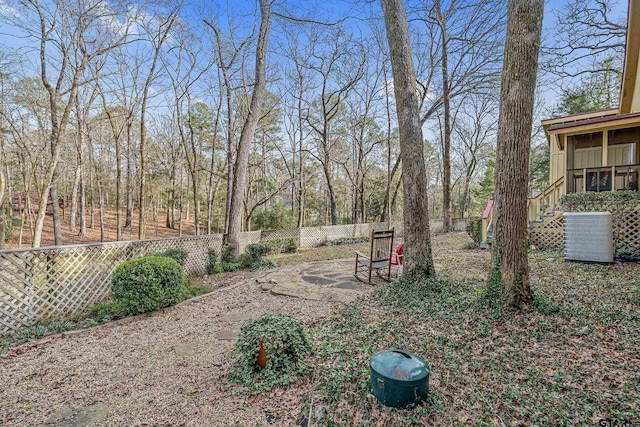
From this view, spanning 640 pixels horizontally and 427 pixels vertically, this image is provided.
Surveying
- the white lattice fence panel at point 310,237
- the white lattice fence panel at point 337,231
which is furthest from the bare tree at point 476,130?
the white lattice fence panel at point 310,237

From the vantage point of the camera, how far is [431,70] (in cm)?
1397

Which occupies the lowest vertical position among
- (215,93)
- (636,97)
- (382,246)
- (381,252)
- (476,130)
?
(381,252)

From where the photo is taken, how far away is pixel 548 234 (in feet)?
24.7

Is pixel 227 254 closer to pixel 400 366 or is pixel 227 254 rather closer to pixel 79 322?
pixel 79 322

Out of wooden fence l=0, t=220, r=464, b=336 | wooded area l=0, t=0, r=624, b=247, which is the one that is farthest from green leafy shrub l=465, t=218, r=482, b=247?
wooden fence l=0, t=220, r=464, b=336

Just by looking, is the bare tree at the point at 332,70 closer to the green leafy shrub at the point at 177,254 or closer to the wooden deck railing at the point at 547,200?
the wooden deck railing at the point at 547,200

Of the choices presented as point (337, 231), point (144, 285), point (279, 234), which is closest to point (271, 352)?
point (144, 285)

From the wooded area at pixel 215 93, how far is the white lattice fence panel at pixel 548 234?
3430 mm

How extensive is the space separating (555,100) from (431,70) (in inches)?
377

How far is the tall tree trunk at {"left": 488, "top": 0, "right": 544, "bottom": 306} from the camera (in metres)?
3.23

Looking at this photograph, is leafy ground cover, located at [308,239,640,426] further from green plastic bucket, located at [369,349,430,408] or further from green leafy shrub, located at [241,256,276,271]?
green leafy shrub, located at [241,256,276,271]

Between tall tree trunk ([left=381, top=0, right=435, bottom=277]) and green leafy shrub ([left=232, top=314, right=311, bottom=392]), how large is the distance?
259cm

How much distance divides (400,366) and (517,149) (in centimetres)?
282

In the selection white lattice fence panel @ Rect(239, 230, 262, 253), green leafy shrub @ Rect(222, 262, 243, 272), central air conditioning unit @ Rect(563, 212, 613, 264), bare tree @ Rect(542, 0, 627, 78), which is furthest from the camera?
white lattice fence panel @ Rect(239, 230, 262, 253)
